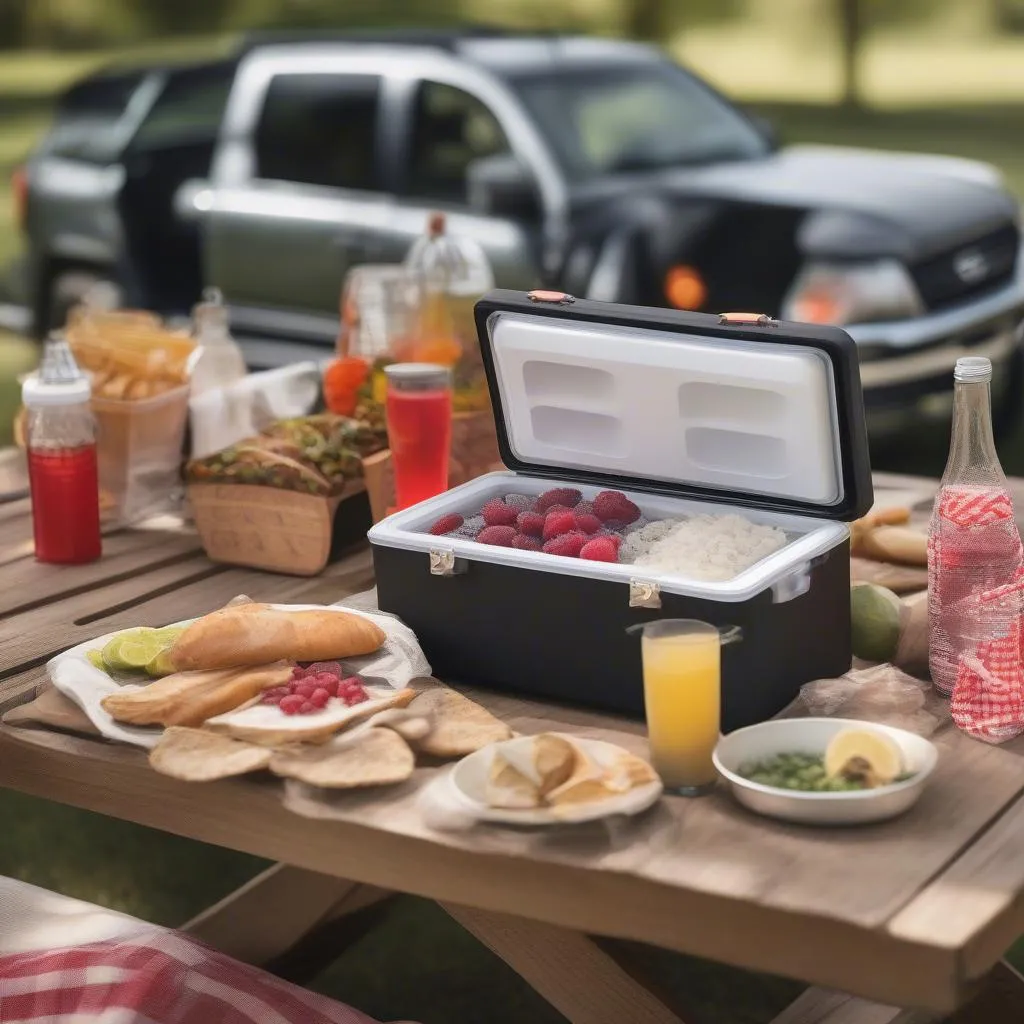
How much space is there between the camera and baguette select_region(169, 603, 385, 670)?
1.94 m

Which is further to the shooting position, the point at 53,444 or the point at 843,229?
the point at 843,229

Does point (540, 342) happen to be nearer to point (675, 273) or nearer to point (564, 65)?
point (675, 273)

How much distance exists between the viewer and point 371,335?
9.70 feet

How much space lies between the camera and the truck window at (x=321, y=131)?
584cm

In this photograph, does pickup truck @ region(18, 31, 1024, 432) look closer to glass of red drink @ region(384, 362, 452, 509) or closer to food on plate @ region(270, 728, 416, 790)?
glass of red drink @ region(384, 362, 452, 509)

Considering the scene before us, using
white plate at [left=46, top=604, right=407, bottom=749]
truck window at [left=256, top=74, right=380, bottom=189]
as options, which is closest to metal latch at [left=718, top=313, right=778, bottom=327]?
white plate at [left=46, top=604, right=407, bottom=749]

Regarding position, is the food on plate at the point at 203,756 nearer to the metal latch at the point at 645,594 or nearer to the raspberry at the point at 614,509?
the metal latch at the point at 645,594

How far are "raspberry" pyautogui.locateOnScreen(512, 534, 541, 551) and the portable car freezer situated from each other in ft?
0.16

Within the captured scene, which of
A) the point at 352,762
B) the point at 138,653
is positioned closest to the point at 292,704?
the point at 352,762

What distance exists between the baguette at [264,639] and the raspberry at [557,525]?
241 mm

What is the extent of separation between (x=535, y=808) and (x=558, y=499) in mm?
634

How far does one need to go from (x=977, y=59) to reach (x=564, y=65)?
54.3 ft

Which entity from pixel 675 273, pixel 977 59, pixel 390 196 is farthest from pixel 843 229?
pixel 977 59

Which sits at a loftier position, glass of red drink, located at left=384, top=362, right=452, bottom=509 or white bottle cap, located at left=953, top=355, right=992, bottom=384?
white bottle cap, located at left=953, top=355, right=992, bottom=384
